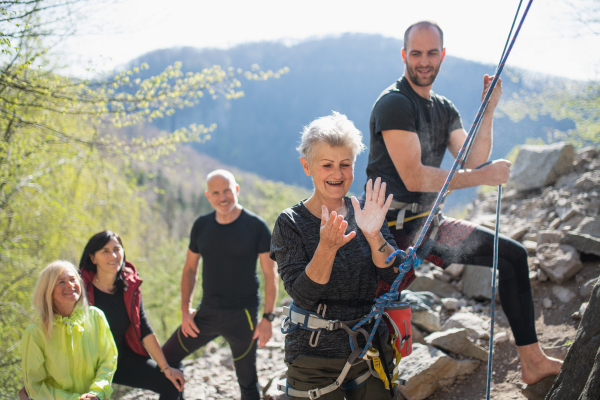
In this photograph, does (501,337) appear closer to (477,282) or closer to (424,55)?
(477,282)

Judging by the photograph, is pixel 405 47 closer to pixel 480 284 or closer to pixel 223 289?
pixel 223 289

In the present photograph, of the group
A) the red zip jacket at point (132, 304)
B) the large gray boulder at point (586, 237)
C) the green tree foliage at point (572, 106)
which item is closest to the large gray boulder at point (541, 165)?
the green tree foliage at point (572, 106)

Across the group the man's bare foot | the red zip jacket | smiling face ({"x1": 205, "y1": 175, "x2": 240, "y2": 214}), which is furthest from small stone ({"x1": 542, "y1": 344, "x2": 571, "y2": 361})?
the red zip jacket

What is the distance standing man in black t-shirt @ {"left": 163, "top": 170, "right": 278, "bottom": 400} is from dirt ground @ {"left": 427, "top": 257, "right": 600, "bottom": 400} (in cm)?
173

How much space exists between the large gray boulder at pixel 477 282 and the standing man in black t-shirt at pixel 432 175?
2.25 meters

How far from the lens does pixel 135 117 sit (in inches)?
252

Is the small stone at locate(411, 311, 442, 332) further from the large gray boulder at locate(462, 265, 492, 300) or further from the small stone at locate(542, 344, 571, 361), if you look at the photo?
the small stone at locate(542, 344, 571, 361)

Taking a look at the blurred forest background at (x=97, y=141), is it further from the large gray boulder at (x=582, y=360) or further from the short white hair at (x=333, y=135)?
the large gray boulder at (x=582, y=360)

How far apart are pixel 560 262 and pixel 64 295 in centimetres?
474

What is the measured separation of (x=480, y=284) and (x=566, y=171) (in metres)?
2.98

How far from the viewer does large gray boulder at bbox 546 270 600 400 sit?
202 centimetres

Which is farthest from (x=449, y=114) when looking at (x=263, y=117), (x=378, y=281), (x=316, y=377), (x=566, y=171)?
(x=263, y=117)

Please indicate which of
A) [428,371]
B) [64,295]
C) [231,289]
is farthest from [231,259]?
[428,371]

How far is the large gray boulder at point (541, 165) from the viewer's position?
21.6 ft
